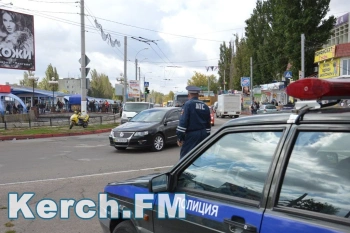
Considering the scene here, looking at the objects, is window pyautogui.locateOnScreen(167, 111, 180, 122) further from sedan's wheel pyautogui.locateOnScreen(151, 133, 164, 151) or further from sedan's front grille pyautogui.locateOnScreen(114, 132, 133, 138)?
sedan's front grille pyautogui.locateOnScreen(114, 132, 133, 138)

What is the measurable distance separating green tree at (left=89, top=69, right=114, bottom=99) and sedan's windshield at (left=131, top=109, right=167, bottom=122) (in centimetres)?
9875

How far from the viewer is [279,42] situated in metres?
40.7

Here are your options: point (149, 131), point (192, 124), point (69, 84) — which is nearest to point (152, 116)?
point (149, 131)

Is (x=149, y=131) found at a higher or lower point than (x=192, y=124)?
lower

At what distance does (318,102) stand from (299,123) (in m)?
0.22

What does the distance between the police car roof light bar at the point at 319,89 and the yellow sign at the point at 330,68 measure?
116 feet

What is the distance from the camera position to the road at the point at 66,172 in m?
4.86

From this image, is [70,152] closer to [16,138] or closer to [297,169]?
[16,138]

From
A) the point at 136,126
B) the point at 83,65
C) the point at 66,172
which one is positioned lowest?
the point at 66,172

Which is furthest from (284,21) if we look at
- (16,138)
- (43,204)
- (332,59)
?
(43,204)

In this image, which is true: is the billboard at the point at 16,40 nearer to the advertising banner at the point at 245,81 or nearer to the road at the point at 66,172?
the road at the point at 66,172

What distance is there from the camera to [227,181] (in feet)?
8.08

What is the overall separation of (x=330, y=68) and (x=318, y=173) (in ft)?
123

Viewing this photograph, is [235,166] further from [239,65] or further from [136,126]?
[239,65]
